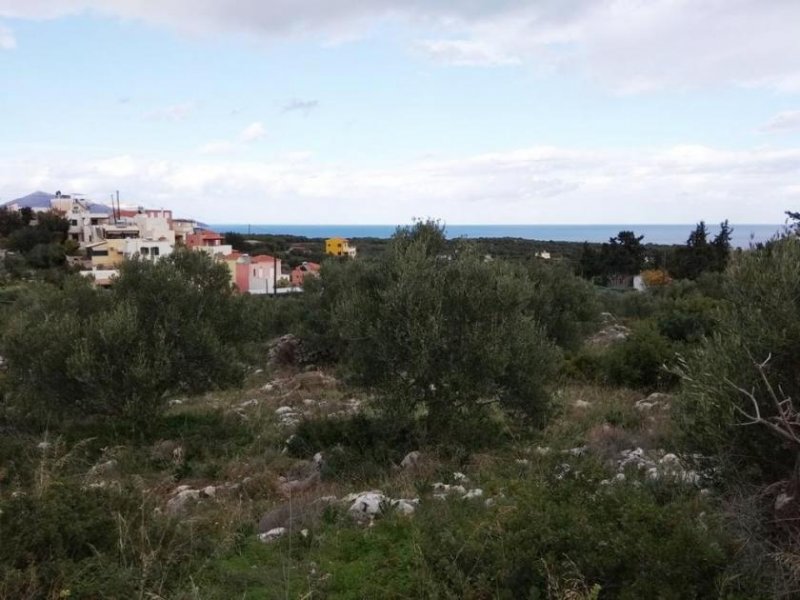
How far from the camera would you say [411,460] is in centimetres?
1034

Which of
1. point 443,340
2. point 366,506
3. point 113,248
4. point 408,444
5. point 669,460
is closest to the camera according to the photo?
point 366,506

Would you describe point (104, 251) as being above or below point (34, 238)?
below

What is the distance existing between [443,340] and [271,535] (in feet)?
15.4

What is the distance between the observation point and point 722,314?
6.42 m

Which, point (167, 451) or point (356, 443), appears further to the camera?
point (167, 451)

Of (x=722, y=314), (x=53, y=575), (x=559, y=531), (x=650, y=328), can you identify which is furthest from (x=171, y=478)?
(x=650, y=328)

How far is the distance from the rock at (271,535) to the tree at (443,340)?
13.0 feet

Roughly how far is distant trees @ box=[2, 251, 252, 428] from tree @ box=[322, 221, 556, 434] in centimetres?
415

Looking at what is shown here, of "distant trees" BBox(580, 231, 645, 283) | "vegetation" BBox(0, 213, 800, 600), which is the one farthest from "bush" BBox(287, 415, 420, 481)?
"distant trees" BBox(580, 231, 645, 283)

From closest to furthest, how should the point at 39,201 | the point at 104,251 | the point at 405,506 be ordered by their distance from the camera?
the point at 405,506 → the point at 104,251 → the point at 39,201

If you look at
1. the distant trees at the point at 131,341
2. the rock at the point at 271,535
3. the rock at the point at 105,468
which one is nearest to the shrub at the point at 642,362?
the distant trees at the point at 131,341

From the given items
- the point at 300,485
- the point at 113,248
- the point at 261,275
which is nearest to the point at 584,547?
the point at 300,485

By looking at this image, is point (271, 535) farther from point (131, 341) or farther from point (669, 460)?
point (131, 341)

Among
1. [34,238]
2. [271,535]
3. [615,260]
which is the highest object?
[34,238]
